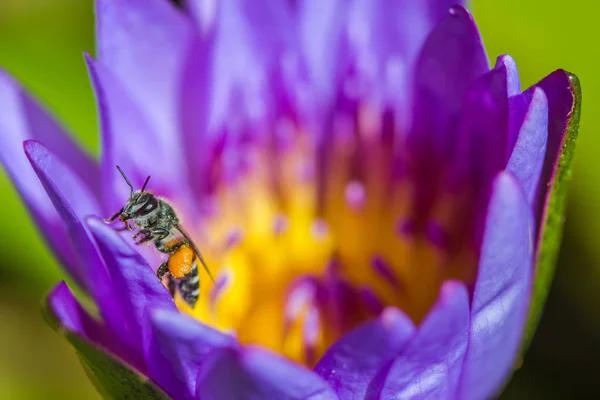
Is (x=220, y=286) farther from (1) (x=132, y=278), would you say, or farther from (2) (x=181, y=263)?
(1) (x=132, y=278)

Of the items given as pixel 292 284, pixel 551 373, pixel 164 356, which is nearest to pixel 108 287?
pixel 164 356

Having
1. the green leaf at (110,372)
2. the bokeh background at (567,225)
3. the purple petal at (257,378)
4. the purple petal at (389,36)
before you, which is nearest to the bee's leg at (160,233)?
the green leaf at (110,372)

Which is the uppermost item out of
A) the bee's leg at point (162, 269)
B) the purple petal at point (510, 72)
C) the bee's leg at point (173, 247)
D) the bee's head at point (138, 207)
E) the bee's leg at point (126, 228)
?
the purple petal at point (510, 72)

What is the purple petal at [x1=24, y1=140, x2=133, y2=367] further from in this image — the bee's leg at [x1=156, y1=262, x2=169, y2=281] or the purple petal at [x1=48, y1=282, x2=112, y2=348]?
the bee's leg at [x1=156, y1=262, x2=169, y2=281]

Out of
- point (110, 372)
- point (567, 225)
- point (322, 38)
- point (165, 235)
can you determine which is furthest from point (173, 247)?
point (567, 225)

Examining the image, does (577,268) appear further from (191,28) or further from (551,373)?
(191,28)

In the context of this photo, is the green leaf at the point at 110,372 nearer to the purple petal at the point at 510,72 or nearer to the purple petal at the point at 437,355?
the purple petal at the point at 437,355
